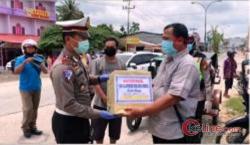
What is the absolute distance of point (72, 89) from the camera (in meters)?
3.49

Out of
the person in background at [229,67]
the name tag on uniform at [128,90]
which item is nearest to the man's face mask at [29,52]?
the name tag on uniform at [128,90]

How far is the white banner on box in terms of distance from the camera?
329cm

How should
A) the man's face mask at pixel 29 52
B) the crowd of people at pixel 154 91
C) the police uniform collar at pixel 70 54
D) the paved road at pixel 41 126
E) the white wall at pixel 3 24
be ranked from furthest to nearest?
the white wall at pixel 3 24, the man's face mask at pixel 29 52, the paved road at pixel 41 126, the police uniform collar at pixel 70 54, the crowd of people at pixel 154 91

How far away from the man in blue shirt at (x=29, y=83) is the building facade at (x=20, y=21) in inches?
1072

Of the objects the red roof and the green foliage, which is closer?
the red roof

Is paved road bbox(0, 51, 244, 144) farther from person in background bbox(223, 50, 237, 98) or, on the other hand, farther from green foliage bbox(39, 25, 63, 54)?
green foliage bbox(39, 25, 63, 54)

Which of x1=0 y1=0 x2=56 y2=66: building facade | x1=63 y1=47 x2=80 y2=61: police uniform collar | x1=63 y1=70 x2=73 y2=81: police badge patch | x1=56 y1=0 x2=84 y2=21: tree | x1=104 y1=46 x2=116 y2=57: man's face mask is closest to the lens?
x1=63 y1=70 x2=73 y2=81: police badge patch

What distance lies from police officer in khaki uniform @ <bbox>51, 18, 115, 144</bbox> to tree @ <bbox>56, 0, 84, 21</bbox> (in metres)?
47.5

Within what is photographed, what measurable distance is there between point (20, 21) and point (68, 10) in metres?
11.2

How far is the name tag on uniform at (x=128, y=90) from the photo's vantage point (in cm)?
328

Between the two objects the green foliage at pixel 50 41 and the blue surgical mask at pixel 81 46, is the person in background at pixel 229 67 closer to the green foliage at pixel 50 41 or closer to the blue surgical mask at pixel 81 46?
the blue surgical mask at pixel 81 46

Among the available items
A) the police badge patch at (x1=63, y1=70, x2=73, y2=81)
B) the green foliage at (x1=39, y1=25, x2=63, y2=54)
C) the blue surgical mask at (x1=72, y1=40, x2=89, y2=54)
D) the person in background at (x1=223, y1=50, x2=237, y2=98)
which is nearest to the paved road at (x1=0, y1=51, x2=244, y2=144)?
the blue surgical mask at (x1=72, y1=40, x2=89, y2=54)

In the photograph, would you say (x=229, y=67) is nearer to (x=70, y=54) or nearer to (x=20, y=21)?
(x=70, y=54)

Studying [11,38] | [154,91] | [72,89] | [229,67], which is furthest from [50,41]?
[154,91]
